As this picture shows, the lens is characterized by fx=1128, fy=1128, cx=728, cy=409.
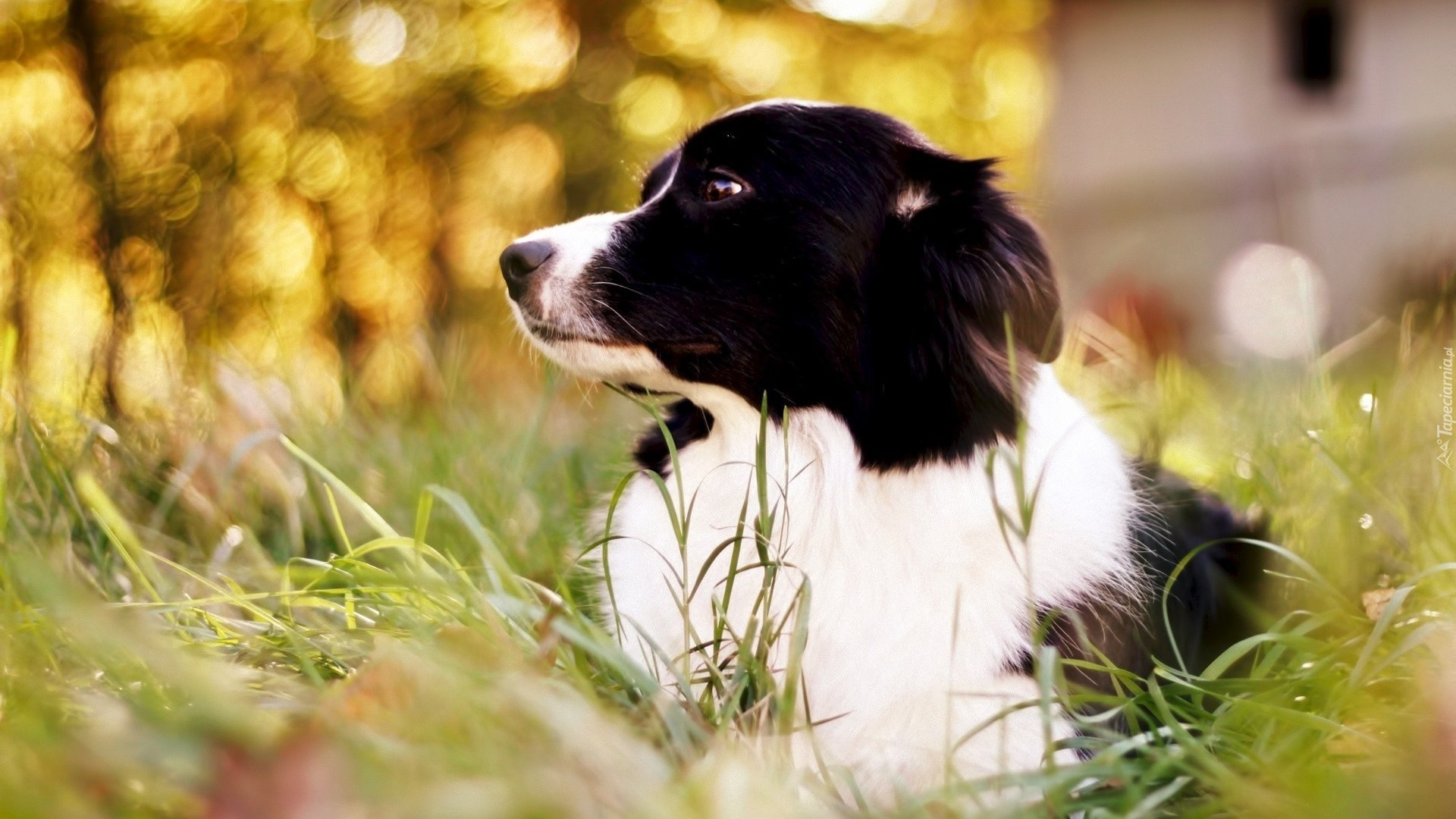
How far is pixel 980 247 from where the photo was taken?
2.27 meters

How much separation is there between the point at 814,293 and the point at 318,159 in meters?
6.91

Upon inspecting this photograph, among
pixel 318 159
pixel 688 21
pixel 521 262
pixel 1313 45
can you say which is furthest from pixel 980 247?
pixel 1313 45

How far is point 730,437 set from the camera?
2375mm

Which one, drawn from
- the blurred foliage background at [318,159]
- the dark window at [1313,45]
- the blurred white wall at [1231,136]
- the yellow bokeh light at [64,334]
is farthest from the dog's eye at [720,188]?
the dark window at [1313,45]

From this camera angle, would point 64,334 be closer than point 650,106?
Yes

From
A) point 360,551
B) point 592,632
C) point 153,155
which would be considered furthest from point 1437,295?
point 153,155

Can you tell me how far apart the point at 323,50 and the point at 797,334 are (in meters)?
7.54

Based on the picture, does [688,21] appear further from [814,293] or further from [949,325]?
[949,325]

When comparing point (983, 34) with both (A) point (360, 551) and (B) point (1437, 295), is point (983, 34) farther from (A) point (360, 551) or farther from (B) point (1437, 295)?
(A) point (360, 551)

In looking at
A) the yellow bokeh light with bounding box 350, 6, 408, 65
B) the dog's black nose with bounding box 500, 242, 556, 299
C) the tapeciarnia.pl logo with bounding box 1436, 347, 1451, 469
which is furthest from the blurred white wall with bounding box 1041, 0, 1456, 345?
the dog's black nose with bounding box 500, 242, 556, 299

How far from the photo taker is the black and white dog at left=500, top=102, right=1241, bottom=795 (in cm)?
212

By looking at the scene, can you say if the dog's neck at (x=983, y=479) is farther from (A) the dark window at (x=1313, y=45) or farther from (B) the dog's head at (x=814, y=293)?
(A) the dark window at (x=1313, y=45)

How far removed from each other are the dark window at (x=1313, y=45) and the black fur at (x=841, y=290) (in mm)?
14325

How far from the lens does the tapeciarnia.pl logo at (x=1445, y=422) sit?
8.82ft
